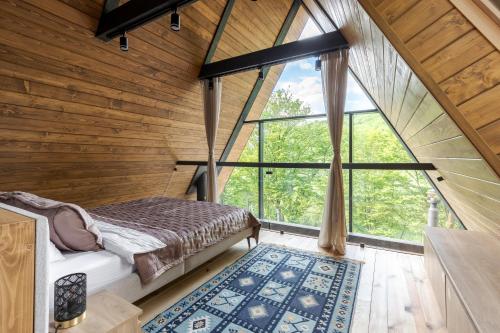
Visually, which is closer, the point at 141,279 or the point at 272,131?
the point at 141,279

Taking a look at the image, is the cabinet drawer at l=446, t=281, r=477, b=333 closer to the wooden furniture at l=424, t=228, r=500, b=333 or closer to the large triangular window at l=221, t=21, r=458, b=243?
the wooden furniture at l=424, t=228, r=500, b=333

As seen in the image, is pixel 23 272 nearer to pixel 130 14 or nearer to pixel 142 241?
pixel 142 241

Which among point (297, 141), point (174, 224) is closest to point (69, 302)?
point (174, 224)

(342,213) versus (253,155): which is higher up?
(253,155)

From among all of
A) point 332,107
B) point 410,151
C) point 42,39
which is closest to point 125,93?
point 42,39

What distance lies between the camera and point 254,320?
174 centimetres

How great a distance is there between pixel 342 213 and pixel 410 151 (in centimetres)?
123

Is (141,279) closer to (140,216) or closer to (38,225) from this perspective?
(140,216)

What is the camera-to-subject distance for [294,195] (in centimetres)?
439

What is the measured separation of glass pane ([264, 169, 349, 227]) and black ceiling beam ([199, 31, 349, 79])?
1702mm

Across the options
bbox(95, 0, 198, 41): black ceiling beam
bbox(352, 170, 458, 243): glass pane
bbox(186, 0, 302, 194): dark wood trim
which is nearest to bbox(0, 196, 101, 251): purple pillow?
bbox(95, 0, 198, 41): black ceiling beam

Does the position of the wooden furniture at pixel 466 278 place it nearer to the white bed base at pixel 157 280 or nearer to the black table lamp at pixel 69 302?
the black table lamp at pixel 69 302

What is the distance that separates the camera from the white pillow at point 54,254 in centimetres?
146

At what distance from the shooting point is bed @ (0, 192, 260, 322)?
1575 mm
